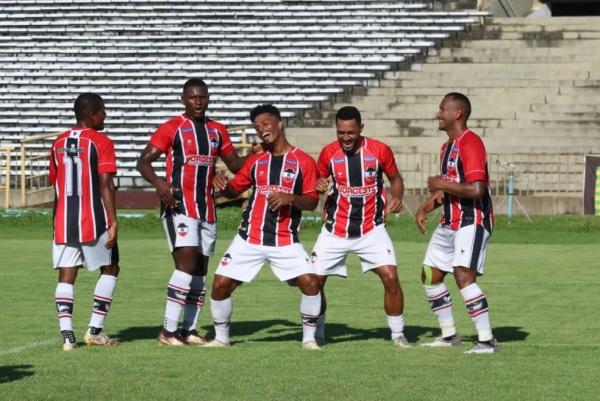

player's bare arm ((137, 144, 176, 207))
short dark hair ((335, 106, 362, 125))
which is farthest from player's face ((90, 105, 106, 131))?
short dark hair ((335, 106, 362, 125))

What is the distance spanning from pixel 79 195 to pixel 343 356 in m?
2.37

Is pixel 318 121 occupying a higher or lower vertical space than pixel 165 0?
lower

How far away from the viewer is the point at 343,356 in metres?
10.1

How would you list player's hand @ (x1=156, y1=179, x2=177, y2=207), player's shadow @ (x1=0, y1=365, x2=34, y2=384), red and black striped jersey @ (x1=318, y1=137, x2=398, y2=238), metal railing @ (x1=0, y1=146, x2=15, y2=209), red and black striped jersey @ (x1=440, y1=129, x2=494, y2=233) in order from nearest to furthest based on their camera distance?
1. player's shadow @ (x1=0, y1=365, x2=34, y2=384)
2. red and black striped jersey @ (x1=440, y1=129, x2=494, y2=233)
3. player's hand @ (x1=156, y1=179, x2=177, y2=207)
4. red and black striped jersey @ (x1=318, y1=137, x2=398, y2=238)
5. metal railing @ (x1=0, y1=146, x2=15, y2=209)

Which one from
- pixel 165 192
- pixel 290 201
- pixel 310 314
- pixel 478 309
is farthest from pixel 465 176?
pixel 165 192

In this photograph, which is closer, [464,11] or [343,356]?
[343,356]

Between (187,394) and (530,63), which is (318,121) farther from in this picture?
(187,394)

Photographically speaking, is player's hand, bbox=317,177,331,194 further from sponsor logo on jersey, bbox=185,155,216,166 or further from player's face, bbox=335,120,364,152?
sponsor logo on jersey, bbox=185,155,216,166

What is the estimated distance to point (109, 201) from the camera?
34.5 ft

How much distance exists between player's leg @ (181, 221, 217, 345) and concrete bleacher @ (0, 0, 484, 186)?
23.6m

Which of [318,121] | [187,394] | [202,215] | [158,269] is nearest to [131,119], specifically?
[318,121]

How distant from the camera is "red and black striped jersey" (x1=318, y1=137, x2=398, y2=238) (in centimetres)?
1073

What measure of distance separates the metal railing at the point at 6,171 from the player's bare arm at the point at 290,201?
21072mm

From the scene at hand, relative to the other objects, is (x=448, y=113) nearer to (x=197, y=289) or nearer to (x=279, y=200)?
(x=279, y=200)
